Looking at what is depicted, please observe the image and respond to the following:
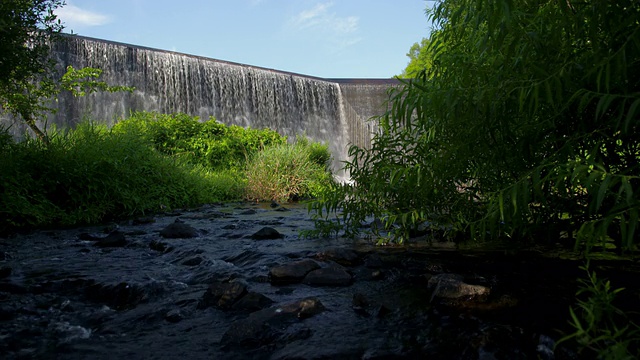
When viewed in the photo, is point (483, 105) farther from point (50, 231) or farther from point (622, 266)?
point (50, 231)

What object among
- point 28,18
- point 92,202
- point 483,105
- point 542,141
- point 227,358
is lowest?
point 227,358

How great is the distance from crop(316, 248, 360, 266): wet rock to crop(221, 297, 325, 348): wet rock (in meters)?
1.05

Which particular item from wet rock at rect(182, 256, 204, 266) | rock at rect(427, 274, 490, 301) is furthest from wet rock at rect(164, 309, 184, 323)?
rock at rect(427, 274, 490, 301)

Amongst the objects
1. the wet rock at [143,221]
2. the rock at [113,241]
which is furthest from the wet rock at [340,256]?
the wet rock at [143,221]

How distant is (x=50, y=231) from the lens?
Answer: 17.3 feet

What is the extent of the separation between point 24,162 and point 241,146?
718 centimetres

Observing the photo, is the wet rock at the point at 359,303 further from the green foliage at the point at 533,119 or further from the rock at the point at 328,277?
the green foliage at the point at 533,119

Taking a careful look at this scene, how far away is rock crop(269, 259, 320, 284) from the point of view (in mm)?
3094

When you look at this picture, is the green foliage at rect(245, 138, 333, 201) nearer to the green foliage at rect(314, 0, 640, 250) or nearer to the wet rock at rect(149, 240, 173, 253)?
the wet rock at rect(149, 240, 173, 253)

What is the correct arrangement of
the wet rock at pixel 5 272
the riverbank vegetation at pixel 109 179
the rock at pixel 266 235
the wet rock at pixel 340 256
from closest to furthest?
the wet rock at pixel 5 272 → the wet rock at pixel 340 256 → the rock at pixel 266 235 → the riverbank vegetation at pixel 109 179

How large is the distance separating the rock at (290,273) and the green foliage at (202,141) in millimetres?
8914

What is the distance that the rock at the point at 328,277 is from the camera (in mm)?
3014

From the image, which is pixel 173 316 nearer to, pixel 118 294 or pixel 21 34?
pixel 118 294

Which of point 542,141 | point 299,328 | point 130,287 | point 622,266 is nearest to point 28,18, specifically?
point 130,287
